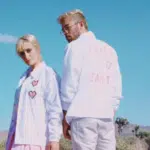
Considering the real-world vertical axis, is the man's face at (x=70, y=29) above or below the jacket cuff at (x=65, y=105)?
above

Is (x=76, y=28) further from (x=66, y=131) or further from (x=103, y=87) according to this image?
(x=66, y=131)

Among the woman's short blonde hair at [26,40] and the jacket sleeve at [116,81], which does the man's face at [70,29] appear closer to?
the woman's short blonde hair at [26,40]

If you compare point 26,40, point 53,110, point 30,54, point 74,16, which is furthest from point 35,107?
point 74,16

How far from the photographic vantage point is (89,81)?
471cm

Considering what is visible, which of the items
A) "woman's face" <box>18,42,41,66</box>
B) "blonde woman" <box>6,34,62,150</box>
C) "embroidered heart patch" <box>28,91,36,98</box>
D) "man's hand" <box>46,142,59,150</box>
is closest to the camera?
"man's hand" <box>46,142,59,150</box>

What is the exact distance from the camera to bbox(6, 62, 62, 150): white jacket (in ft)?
15.2

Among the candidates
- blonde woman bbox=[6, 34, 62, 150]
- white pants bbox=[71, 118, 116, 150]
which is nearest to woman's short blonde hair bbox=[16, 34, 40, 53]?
blonde woman bbox=[6, 34, 62, 150]

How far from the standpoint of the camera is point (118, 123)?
64375mm

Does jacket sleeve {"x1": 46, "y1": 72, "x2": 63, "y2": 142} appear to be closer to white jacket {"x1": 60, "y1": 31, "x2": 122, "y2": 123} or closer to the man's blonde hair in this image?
white jacket {"x1": 60, "y1": 31, "x2": 122, "y2": 123}

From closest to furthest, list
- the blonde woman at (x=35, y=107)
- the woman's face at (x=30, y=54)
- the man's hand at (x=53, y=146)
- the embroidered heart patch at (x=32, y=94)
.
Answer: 1. the man's hand at (x=53, y=146)
2. the blonde woman at (x=35, y=107)
3. the embroidered heart patch at (x=32, y=94)
4. the woman's face at (x=30, y=54)

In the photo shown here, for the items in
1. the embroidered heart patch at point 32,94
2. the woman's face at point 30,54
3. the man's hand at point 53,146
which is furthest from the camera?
the woman's face at point 30,54

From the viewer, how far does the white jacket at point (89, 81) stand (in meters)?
4.62

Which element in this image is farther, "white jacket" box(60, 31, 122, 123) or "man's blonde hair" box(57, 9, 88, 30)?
"man's blonde hair" box(57, 9, 88, 30)

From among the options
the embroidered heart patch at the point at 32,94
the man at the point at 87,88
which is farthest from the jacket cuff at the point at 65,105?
the embroidered heart patch at the point at 32,94
